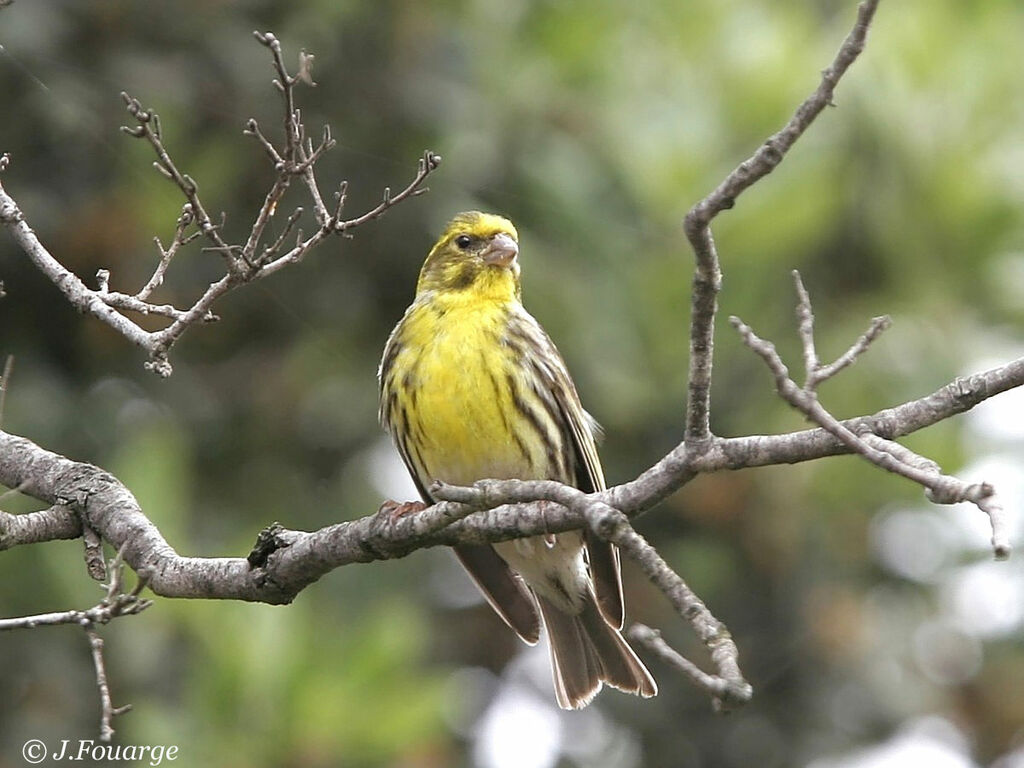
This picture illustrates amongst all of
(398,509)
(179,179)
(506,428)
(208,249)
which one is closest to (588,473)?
(506,428)

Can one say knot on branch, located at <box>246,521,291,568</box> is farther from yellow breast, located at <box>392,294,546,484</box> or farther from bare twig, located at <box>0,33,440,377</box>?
yellow breast, located at <box>392,294,546,484</box>

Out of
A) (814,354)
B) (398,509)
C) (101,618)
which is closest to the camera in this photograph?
(814,354)

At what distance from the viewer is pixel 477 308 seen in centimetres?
477

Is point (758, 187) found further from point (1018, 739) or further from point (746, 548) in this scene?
point (1018, 739)

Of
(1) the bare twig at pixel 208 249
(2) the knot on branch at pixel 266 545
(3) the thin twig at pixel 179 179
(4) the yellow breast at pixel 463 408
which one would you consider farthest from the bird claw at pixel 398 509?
(3) the thin twig at pixel 179 179

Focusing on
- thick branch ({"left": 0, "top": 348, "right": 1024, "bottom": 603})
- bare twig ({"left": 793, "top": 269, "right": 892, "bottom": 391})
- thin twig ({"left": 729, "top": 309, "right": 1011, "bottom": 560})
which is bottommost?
thin twig ({"left": 729, "top": 309, "right": 1011, "bottom": 560})

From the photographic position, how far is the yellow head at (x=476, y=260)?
4906mm

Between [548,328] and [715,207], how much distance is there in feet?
12.7

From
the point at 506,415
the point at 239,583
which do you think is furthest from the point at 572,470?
the point at 239,583

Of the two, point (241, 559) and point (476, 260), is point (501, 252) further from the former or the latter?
point (241, 559)

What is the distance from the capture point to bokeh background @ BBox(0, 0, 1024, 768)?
5.75m

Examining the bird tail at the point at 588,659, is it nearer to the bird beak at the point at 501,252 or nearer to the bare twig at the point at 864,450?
the bird beak at the point at 501,252

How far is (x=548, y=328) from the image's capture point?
20.5 ft

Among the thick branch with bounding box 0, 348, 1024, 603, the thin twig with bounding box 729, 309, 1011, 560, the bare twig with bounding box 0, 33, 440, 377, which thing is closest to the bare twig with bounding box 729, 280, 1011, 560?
the thin twig with bounding box 729, 309, 1011, 560
